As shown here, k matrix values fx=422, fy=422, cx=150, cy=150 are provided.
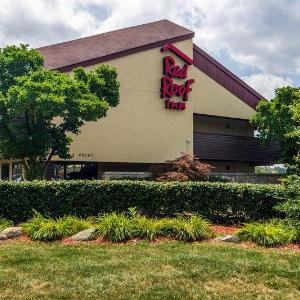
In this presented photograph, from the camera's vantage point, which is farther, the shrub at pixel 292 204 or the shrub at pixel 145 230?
the shrub at pixel 292 204

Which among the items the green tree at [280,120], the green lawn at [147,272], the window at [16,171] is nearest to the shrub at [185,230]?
the green lawn at [147,272]

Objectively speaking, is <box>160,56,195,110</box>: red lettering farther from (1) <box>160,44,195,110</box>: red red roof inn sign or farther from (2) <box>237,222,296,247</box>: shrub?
(2) <box>237,222,296,247</box>: shrub

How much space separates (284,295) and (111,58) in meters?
19.6

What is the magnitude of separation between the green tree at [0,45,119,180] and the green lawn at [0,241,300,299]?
307 inches

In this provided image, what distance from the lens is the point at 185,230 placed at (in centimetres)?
1113

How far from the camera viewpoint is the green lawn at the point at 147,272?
693cm

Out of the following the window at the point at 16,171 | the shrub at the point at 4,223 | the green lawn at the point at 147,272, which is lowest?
the green lawn at the point at 147,272

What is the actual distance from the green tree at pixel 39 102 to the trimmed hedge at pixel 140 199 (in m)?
4.51

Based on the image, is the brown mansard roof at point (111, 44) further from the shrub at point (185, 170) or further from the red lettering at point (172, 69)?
the shrub at point (185, 170)

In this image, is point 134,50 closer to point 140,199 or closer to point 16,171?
point 16,171

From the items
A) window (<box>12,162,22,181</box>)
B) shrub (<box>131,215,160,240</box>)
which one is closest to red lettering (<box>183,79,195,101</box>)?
window (<box>12,162,22,181</box>)

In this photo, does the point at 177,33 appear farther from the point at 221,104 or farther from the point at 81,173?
the point at 81,173

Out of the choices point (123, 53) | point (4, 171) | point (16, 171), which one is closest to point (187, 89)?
point (123, 53)

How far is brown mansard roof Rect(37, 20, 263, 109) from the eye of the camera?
2391 centimetres
